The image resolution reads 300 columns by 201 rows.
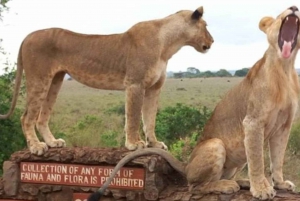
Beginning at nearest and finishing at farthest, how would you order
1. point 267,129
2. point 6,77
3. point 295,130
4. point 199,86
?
point 267,129
point 6,77
point 295,130
point 199,86

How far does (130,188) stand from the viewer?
6.61m

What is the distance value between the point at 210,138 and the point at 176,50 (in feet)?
3.95

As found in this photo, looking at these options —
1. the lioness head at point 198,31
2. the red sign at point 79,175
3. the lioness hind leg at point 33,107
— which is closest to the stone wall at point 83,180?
the red sign at point 79,175

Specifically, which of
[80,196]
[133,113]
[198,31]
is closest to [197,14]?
[198,31]

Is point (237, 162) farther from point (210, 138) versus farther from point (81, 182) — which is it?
point (81, 182)

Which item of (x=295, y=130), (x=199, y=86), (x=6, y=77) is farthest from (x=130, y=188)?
(x=199, y=86)

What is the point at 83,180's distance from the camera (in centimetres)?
688

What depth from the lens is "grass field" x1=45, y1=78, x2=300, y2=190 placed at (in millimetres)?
16031

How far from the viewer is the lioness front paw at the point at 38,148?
23.0ft

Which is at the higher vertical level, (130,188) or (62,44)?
(62,44)

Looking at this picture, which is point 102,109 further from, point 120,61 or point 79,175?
point 120,61

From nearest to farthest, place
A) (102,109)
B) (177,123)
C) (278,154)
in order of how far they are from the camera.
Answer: (278,154) → (177,123) → (102,109)

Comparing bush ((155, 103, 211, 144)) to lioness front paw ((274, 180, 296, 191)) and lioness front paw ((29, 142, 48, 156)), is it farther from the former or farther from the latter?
lioness front paw ((274, 180, 296, 191))

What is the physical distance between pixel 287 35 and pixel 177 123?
10939mm
